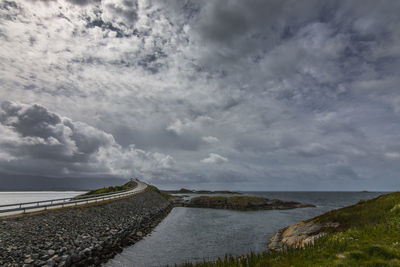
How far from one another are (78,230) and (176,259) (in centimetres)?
1111

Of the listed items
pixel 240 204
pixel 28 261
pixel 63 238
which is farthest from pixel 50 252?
pixel 240 204

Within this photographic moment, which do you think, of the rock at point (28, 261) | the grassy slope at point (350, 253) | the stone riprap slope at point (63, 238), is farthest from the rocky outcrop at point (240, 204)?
the rock at point (28, 261)

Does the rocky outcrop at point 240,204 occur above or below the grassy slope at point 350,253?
below

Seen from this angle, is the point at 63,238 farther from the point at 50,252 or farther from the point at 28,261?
the point at 28,261

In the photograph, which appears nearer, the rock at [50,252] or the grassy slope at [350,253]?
the grassy slope at [350,253]

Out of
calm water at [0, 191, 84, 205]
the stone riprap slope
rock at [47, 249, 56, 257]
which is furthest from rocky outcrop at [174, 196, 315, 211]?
rock at [47, 249, 56, 257]

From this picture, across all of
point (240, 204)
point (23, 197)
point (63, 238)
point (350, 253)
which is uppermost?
point (350, 253)

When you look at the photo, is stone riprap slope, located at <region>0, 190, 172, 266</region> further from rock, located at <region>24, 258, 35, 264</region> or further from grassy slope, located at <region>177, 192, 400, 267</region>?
grassy slope, located at <region>177, 192, 400, 267</region>

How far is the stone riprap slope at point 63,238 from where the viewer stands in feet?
50.2

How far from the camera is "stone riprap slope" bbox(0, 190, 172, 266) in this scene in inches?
603

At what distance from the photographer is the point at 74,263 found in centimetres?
1655

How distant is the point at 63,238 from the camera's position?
19.4 m

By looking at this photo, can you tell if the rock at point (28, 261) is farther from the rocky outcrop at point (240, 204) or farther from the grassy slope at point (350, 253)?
the rocky outcrop at point (240, 204)

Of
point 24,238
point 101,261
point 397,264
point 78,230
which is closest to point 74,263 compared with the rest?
point 101,261
